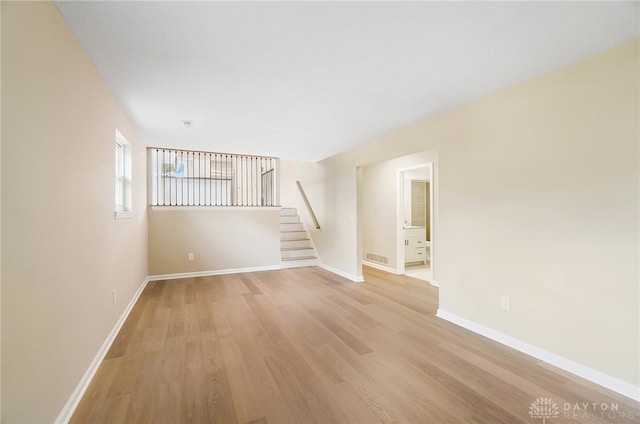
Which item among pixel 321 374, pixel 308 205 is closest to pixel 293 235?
pixel 308 205

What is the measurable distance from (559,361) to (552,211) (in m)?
1.17

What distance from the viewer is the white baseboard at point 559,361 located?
1802 millimetres

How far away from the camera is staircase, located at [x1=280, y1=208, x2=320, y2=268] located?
5.97 meters

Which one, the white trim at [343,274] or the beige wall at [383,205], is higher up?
the beige wall at [383,205]

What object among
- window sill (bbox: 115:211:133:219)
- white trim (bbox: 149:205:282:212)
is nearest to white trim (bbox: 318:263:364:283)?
white trim (bbox: 149:205:282:212)

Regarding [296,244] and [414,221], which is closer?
[296,244]

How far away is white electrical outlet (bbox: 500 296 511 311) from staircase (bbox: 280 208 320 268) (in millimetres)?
3990

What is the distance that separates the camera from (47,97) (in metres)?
1.37

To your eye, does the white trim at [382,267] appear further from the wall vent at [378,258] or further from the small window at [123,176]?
the small window at [123,176]

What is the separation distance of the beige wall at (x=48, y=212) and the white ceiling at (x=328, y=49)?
35 cm

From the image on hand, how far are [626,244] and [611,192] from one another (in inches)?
14.0

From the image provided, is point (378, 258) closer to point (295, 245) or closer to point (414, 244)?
point (414, 244)

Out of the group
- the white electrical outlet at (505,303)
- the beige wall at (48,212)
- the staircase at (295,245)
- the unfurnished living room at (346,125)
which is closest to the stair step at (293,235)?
the staircase at (295,245)

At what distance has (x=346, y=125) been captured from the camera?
139 inches
